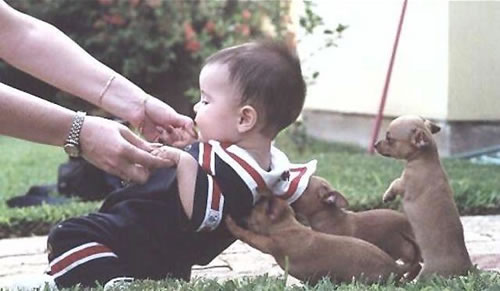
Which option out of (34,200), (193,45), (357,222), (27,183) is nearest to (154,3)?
(193,45)

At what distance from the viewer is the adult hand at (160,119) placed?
2.65 m

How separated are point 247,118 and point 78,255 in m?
0.57

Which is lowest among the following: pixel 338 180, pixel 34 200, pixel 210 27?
pixel 210 27

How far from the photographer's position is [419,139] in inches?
96.7

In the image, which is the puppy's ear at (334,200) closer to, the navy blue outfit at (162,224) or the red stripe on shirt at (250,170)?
the navy blue outfit at (162,224)

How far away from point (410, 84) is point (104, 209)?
14.8 ft

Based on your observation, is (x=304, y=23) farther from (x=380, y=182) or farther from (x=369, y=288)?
(x=369, y=288)

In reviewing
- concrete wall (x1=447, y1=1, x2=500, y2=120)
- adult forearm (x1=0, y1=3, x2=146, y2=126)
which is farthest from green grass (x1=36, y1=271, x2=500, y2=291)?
concrete wall (x1=447, y1=1, x2=500, y2=120)

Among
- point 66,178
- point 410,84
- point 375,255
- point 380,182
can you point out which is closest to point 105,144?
point 375,255

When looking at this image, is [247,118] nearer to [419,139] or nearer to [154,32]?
[419,139]

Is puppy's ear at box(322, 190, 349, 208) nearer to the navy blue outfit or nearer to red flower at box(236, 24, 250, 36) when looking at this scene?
the navy blue outfit

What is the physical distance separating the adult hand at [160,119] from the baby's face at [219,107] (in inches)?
7.7

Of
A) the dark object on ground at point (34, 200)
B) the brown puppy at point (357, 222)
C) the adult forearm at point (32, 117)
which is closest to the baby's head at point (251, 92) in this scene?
the brown puppy at point (357, 222)

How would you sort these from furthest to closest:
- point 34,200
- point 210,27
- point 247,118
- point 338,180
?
point 210,27 < point 338,180 < point 34,200 < point 247,118
